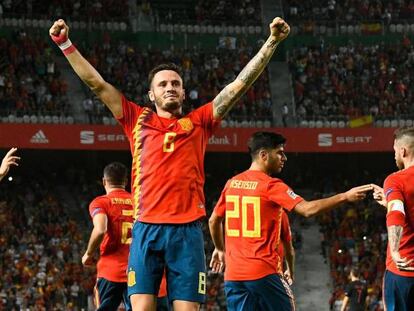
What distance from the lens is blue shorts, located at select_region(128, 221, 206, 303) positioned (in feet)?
24.5

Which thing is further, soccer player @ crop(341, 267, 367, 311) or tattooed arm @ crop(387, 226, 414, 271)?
soccer player @ crop(341, 267, 367, 311)

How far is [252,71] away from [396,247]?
5.93 ft

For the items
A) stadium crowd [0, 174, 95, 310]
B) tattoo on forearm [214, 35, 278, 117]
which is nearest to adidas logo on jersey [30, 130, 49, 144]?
stadium crowd [0, 174, 95, 310]

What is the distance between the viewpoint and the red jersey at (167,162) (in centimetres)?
764

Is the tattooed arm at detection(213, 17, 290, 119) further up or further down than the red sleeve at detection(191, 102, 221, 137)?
further up

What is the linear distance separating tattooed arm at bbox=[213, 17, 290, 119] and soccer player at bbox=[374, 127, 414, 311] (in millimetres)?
1404

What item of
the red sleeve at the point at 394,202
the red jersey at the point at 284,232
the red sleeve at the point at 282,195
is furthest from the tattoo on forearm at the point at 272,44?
the red jersey at the point at 284,232

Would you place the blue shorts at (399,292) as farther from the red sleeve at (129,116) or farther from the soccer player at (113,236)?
the soccer player at (113,236)

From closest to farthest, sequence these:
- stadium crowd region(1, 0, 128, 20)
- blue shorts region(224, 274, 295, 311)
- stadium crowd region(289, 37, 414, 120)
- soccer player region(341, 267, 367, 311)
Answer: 1. blue shorts region(224, 274, 295, 311)
2. soccer player region(341, 267, 367, 311)
3. stadium crowd region(289, 37, 414, 120)
4. stadium crowd region(1, 0, 128, 20)

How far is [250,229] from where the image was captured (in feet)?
32.2

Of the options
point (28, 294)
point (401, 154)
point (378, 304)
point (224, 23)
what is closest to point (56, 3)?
point (224, 23)

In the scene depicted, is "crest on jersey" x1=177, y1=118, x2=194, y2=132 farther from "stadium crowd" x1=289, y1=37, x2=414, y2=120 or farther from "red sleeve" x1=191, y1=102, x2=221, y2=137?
"stadium crowd" x1=289, y1=37, x2=414, y2=120

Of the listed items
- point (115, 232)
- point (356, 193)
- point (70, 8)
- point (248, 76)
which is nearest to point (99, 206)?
point (115, 232)

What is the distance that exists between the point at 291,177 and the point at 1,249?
12216 millimetres
